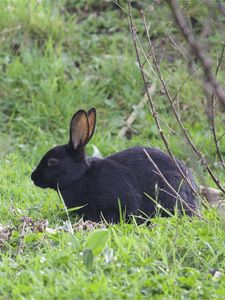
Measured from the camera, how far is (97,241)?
4375 millimetres

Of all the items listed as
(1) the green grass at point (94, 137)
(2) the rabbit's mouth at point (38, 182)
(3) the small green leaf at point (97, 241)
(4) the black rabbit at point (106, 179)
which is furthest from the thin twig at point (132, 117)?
(3) the small green leaf at point (97, 241)

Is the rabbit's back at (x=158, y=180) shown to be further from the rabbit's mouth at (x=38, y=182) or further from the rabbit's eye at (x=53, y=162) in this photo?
the rabbit's mouth at (x=38, y=182)

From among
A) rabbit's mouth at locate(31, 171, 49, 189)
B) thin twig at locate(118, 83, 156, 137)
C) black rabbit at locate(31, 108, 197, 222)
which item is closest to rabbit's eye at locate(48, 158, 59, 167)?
black rabbit at locate(31, 108, 197, 222)

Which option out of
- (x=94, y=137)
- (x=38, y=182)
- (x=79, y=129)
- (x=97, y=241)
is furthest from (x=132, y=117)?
(x=97, y=241)

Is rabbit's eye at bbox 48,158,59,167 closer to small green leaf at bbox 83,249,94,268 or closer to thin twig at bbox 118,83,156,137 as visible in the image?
small green leaf at bbox 83,249,94,268

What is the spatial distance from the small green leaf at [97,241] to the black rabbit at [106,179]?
139 cm

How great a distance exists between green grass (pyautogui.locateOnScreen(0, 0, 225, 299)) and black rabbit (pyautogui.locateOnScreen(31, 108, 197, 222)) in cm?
18

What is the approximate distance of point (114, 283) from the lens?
160 inches

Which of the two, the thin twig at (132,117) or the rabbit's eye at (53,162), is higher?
the rabbit's eye at (53,162)

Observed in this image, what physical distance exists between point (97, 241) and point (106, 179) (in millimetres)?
1585

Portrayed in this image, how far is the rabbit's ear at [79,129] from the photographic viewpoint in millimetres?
6027

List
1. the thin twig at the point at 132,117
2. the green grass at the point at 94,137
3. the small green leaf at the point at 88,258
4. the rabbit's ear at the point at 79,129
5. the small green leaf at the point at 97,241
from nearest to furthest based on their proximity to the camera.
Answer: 1. the green grass at the point at 94,137
2. the small green leaf at the point at 88,258
3. the small green leaf at the point at 97,241
4. the rabbit's ear at the point at 79,129
5. the thin twig at the point at 132,117

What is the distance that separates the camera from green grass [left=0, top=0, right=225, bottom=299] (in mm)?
4098

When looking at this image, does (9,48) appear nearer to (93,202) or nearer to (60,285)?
(93,202)
